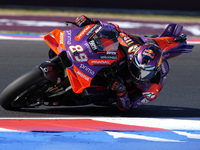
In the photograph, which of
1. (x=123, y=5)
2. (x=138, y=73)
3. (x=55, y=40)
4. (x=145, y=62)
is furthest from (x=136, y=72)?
(x=123, y=5)

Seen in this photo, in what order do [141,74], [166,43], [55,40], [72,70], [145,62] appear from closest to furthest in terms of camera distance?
[72,70] < [145,62] < [55,40] < [141,74] < [166,43]

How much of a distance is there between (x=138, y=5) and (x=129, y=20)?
0.95 meters

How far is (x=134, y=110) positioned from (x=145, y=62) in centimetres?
98

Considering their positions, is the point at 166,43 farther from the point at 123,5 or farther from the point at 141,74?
the point at 123,5

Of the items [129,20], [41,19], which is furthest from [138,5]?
[41,19]

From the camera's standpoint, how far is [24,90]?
4.30m

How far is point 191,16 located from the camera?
1198 centimetres

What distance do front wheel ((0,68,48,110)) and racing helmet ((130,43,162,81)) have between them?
3.08 ft

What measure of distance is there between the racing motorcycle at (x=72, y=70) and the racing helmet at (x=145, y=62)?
0.20 meters

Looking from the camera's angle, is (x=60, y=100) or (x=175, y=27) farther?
(x=175, y=27)

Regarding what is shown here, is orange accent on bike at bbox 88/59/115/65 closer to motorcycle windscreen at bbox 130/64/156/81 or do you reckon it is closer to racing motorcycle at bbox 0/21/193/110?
racing motorcycle at bbox 0/21/193/110

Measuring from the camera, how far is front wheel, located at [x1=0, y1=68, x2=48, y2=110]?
14.0ft

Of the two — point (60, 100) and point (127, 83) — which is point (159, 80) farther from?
point (60, 100)

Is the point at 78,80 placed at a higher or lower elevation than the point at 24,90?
higher
